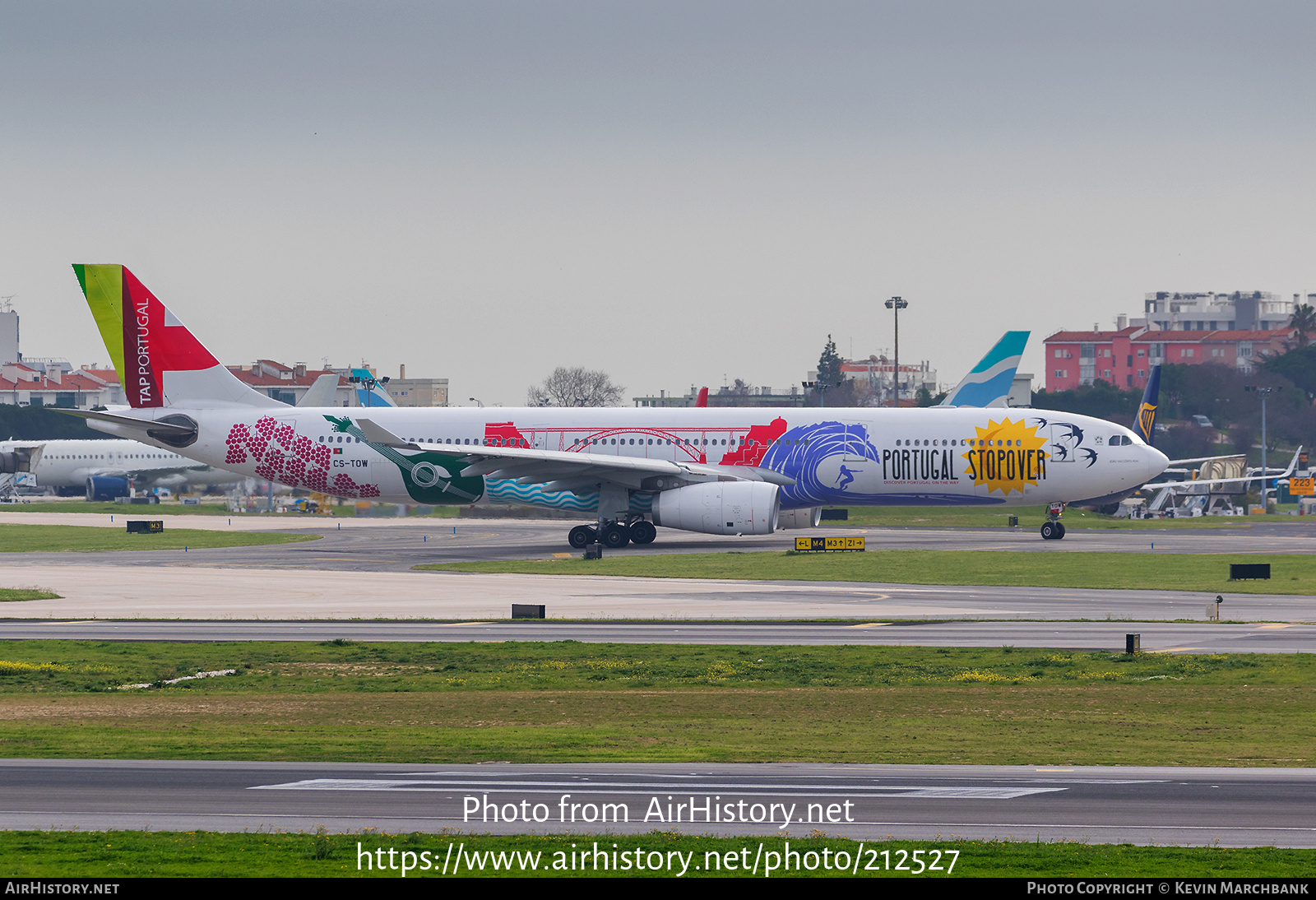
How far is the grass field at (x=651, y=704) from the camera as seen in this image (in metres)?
19.9

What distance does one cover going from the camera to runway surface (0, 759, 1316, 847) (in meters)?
14.8

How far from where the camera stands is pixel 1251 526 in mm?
73500

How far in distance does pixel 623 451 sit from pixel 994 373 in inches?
1398

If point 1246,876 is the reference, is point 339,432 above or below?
A: above

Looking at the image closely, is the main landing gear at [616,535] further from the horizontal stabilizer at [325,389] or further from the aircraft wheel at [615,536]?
the horizontal stabilizer at [325,389]

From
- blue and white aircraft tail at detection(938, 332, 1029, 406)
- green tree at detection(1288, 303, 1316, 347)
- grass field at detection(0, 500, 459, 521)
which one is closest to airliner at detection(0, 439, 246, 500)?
grass field at detection(0, 500, 459, 521)

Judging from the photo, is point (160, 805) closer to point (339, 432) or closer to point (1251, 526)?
point (339, 432)

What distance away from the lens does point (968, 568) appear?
47656 millimetres

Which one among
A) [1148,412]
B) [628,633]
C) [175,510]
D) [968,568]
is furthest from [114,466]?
[628,633]

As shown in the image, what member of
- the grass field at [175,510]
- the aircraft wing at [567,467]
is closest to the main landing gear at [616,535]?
the aircraft wing at [567,467]

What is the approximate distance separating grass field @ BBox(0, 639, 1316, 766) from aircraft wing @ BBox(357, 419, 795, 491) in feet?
71.1

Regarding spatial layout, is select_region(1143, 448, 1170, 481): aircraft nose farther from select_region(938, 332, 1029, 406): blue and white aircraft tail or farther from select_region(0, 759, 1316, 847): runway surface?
select_region(0, 759, 1316, 847): runway surface

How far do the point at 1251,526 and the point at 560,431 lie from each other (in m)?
38.7
